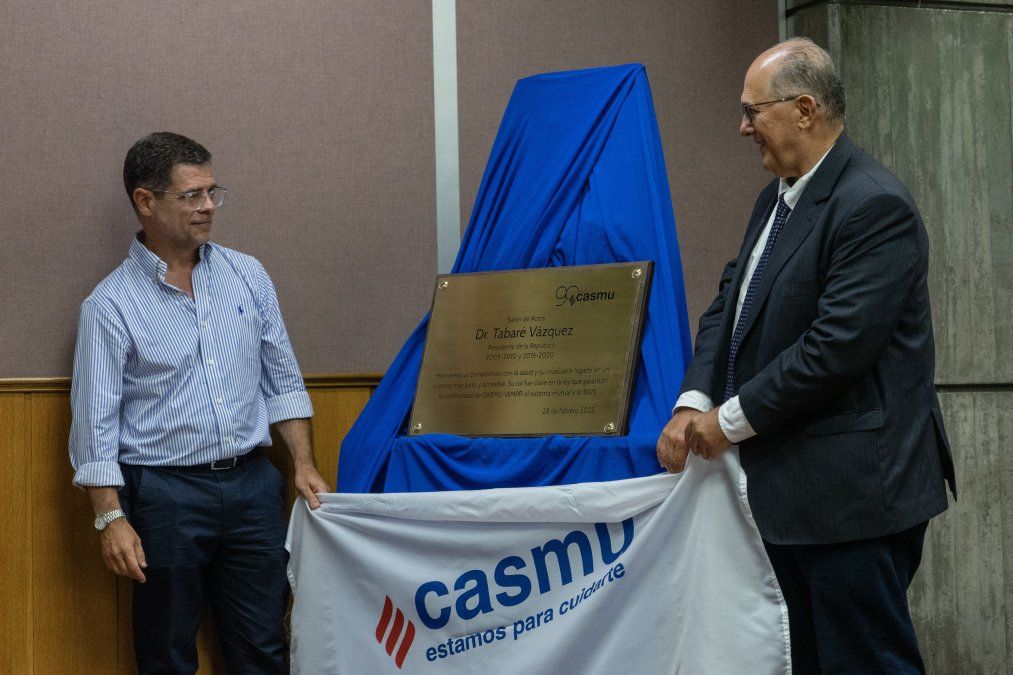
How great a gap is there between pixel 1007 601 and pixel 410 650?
2.24 metres

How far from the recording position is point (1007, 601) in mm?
3852

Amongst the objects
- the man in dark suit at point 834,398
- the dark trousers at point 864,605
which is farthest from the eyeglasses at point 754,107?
the dark trousers at point 864,605

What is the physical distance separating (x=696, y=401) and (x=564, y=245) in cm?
64

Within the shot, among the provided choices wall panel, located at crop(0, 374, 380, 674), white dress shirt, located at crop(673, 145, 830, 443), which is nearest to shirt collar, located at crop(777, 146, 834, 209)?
white dress shirt, located at crop(673, 145, 830, 443)

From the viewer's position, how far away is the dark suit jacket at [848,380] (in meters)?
2.05

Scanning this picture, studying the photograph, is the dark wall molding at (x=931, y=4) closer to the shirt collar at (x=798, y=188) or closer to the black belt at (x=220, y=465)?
the shirt collar at (x=798, y=188)

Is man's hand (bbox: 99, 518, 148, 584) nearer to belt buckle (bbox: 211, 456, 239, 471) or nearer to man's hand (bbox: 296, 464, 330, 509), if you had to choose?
belt buckle (bbox: 211, 456, 239, 471)

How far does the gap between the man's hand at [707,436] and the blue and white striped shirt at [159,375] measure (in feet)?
4.04

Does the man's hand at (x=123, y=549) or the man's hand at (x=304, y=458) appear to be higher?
the man's hand at (x=304, y=458)

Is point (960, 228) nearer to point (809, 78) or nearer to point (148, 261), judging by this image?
point (809, 78)

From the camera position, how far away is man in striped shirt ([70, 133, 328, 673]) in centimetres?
282

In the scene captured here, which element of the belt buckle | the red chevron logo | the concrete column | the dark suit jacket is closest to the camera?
the dark suit jacket

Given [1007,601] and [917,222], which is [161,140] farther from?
[1007,601]

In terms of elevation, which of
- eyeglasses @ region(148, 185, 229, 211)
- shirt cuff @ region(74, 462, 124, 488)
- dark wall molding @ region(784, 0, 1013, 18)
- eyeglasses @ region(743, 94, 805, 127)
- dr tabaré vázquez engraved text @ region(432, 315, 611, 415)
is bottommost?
shirt cuff @ region(74, 462, 124, 488)
